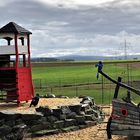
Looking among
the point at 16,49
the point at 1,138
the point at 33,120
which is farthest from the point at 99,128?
the point at 16,49

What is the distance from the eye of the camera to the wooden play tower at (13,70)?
21203 mm

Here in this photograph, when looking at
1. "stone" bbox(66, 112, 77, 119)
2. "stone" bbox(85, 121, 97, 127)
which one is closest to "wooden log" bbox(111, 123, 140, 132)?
"stone" bbox(66, 112, 77, 119)

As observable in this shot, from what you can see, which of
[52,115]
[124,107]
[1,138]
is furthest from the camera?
[52,115]

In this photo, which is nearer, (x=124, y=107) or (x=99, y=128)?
(x=124, y=107)

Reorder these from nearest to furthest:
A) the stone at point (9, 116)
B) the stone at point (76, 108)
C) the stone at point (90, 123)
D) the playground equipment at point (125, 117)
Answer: the playground equipment at point (125, 117) < the stone at point (9, 116) < the stone at point (76, 108) < the stone at point (90, 123)

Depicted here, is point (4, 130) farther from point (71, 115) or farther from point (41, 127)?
point (71, 115)

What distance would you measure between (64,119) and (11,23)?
5.79m

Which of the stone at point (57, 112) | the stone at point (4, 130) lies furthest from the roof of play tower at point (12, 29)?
the stone at point (4, 130)

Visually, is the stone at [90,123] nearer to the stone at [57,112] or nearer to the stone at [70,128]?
the stone at [70,128]

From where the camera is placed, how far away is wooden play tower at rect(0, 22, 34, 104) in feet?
69.6

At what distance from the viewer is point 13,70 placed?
21.1 meters

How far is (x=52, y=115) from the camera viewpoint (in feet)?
59.4

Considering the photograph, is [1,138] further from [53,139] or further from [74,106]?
[74,106]

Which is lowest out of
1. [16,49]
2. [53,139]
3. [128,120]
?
[53,139]
